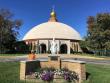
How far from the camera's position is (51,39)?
280 feet

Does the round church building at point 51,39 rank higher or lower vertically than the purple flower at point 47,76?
higher

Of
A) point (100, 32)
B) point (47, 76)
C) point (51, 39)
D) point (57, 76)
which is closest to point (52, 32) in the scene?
point (51, 39)

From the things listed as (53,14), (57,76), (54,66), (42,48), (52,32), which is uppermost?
(53,14)

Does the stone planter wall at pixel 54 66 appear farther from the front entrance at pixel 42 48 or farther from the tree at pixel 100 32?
the front entrance at pixel 42 48

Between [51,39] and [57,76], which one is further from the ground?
[51,39]

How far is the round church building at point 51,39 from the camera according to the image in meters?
85.8

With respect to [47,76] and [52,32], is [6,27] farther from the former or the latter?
[47,76]

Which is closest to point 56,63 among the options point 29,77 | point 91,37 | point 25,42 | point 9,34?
point 29,77

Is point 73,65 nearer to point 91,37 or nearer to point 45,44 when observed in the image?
point 91,37

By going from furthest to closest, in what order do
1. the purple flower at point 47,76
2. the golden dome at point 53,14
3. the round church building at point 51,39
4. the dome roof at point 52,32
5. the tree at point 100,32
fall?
the golden dome at point 53,14 → the dome roof at point 52,32 → the round church building at point 51,39 → the tree at point 100,32 → the purple flower at point 47,76

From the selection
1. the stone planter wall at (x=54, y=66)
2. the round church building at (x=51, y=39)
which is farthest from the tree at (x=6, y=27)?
the stone planter wall at (x=54, y=66)

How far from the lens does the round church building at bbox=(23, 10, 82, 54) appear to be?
282 ft

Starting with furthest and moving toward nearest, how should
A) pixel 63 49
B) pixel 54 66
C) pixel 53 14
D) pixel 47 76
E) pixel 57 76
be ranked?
pixel 53 14 < pixel 63 49 < pixel 54 66 < pixel 57 76 < pixel 47 76

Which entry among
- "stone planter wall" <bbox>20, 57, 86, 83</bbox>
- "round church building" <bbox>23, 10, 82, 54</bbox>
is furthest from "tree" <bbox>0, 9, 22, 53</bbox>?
"stone planter wall" <bbox>20, 57, 86, 83</bbox>
